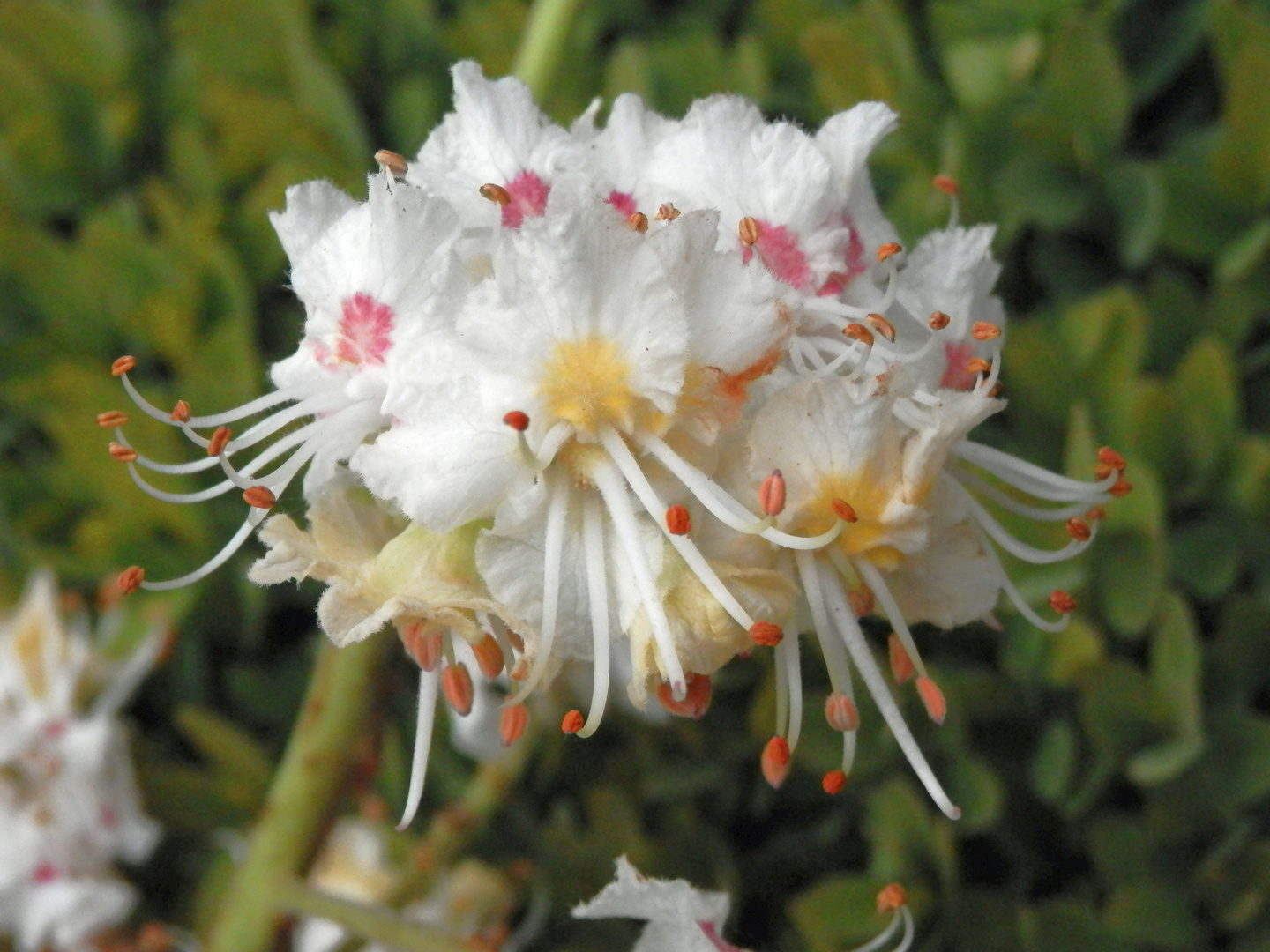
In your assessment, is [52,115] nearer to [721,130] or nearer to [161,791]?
[161,791]

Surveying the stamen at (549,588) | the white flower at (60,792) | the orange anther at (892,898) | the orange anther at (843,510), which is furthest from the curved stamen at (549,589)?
the white flower at (60,792)

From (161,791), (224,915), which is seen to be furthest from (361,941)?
(161,791)

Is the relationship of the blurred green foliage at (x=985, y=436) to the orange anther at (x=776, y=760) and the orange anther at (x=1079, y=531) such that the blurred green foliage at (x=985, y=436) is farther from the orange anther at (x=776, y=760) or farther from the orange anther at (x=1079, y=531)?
the orange anther at (x=776, y=760)

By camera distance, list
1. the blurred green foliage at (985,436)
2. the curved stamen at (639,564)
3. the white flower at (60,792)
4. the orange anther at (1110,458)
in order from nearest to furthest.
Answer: the curved stamen at (639,564) < the orange anther at (1110,458) < the blurred green foliage at (985,436) < the white flower at (60,792)

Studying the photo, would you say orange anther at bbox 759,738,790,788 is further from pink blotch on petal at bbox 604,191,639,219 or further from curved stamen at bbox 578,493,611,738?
pink blotch on petal at bbox 604,191,639,219

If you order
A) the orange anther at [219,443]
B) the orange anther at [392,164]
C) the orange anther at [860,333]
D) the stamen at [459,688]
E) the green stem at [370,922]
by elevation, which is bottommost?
the green stem at [370,922]

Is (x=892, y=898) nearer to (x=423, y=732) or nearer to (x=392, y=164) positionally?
(x=423, y=732)

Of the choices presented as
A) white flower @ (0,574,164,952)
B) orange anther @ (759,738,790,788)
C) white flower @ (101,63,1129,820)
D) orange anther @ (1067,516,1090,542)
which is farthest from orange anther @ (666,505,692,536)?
white flower @ (0,574,164,952)
